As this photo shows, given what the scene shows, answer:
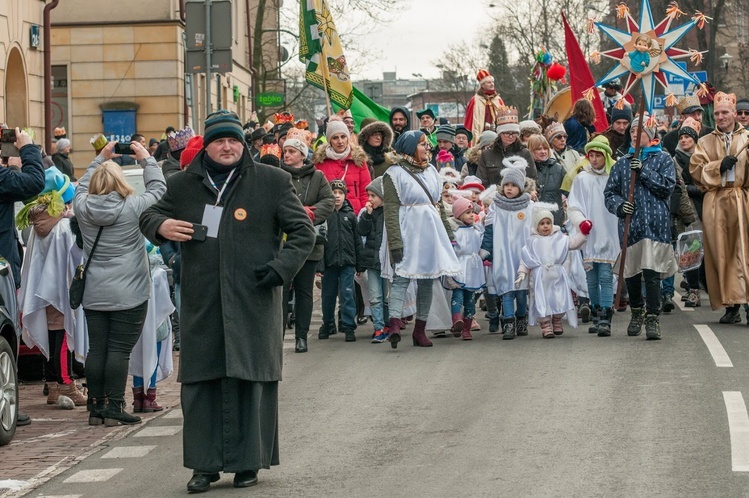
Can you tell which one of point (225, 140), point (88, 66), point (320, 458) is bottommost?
point (320, 458)

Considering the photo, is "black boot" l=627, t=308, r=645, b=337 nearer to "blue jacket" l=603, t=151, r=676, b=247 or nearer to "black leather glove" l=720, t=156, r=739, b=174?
"blue jacket" l=603, t=151, r=676, b=247

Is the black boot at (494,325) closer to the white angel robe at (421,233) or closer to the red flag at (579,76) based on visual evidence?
the white angel robe at (421,233)

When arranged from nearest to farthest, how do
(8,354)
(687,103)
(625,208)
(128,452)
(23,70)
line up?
(128,452) → (8,354) → (625,208) → (687,103) → (23,70)

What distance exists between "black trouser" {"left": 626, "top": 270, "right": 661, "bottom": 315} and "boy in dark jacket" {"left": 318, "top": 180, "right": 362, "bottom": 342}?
267 centimetres

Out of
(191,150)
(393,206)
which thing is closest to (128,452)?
(191,150)

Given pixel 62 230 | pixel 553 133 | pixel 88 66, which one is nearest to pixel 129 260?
pixel 62 230

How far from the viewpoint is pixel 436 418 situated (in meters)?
9.98

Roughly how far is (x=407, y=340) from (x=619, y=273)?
2.14m

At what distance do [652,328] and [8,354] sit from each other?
20.7ft

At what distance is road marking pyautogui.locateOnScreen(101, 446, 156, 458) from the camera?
9250mm

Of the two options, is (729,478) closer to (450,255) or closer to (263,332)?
(263,332)

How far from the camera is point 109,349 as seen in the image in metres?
10.4

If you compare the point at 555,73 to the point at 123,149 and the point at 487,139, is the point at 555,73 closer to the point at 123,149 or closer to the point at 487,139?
the point at 487,139

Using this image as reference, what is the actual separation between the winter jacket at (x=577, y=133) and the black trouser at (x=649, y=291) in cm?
486
